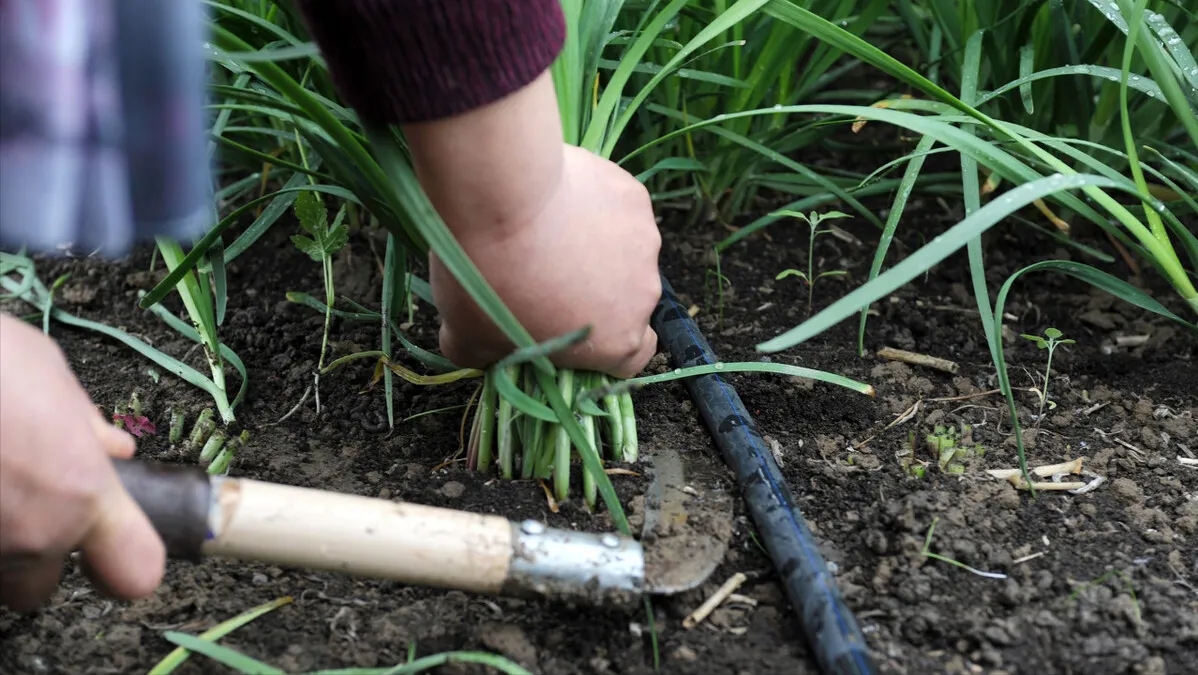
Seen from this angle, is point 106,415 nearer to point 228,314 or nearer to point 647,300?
point 228,314

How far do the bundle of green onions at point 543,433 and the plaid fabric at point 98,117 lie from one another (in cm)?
33

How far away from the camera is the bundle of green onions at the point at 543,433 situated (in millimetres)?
995

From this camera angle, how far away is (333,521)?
775 millimetres

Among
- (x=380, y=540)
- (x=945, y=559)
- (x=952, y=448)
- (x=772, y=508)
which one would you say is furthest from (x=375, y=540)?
(x=952, y=448)

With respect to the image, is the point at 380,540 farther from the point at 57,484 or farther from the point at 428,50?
the point at 428,50

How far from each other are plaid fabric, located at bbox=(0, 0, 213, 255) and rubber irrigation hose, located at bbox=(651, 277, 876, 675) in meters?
0.55

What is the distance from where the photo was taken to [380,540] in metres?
0.78

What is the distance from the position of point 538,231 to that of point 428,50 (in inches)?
7.0

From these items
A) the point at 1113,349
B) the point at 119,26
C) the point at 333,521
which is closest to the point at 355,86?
the point at 119,26

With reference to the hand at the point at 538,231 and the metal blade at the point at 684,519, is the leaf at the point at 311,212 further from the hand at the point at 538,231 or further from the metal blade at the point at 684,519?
the metal blade at the point at 684,519

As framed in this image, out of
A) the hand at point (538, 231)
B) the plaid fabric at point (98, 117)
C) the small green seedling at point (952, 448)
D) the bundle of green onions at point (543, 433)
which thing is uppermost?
the plaid fabric at point (98, 117)

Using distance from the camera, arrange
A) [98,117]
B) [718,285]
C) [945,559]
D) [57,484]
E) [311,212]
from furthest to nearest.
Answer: [718,285]
[311,212]
[945,559]
[98,117]
[57,484]

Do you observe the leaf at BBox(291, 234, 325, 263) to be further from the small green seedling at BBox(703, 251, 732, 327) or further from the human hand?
the small green seedling at BBox(703, 251, 732, 327)

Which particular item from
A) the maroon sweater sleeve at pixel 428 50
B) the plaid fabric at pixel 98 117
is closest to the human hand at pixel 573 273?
the maroon sweater sleeve at pixel 428 50
